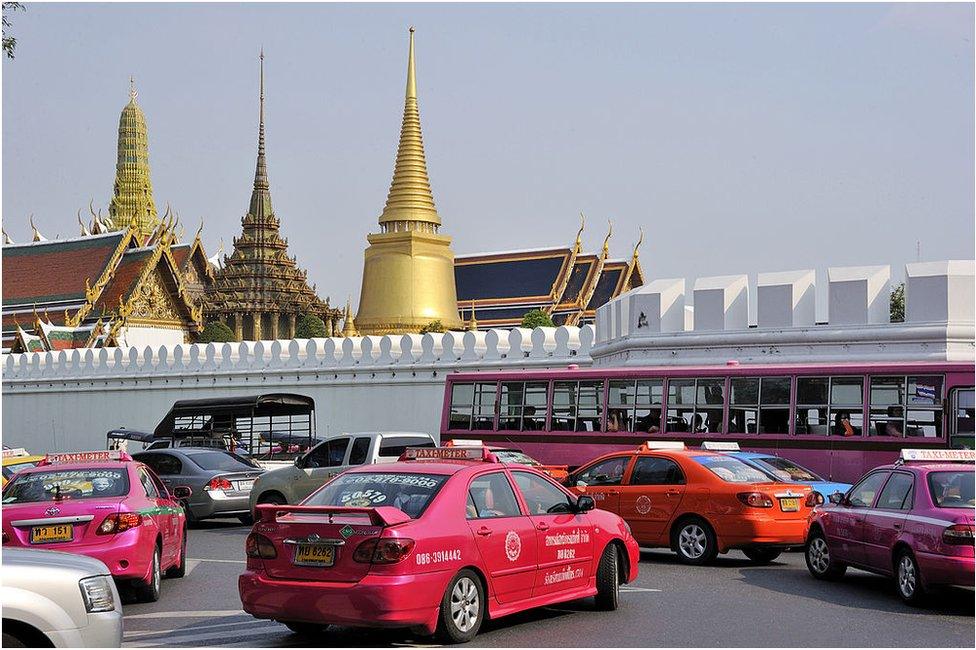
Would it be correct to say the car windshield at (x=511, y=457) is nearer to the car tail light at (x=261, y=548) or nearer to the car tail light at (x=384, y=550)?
the car tail light at (x=261, y=548)

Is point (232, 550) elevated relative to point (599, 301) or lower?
lower

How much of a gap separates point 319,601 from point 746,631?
288 cm

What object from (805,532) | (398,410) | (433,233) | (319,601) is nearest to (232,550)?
(805,532)

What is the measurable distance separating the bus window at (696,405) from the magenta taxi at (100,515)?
9.77m

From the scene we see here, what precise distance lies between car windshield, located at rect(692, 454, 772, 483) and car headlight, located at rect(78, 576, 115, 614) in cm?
782

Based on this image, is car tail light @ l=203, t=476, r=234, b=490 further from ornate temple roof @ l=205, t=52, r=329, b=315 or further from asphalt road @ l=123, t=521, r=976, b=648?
ornate temple roof @ l=205, t=52, r=329, b=315

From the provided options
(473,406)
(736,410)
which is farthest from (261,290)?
(736,410)

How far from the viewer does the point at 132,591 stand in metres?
11.3

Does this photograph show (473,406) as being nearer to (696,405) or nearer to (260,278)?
(696,405)

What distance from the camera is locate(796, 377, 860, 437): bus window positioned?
18.3 metres

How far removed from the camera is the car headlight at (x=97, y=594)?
252 inches

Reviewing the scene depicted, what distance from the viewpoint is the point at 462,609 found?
8477 mm

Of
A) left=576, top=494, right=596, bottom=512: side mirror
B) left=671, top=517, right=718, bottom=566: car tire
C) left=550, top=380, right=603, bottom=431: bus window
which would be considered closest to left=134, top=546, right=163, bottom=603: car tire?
left=576, top=494, right=596, bottom=512: side mirror

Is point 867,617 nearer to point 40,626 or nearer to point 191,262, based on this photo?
point 40,626
